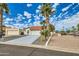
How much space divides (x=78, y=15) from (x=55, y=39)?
1539 millimetres

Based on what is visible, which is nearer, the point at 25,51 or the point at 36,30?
the point at 25,51

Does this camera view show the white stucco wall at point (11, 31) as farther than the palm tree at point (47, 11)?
Yes

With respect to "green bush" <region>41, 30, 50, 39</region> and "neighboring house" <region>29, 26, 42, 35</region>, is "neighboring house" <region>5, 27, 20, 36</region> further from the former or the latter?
"green bush" <region>41, 30, 50, 39</region>

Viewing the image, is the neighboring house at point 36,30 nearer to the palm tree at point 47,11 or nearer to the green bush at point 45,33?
the green bush at point 45,33

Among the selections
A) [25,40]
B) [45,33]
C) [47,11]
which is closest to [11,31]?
[25,40]

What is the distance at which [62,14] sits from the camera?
11.5m

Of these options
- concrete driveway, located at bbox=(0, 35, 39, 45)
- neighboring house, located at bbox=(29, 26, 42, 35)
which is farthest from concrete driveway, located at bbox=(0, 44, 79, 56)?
neighboring house, located at bbox=(29, 26, 42, 35)

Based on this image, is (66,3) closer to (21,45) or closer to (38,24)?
(38,24)

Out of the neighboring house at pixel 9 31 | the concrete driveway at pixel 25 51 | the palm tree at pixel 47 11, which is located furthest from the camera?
the neighboring house at pixel 9 31

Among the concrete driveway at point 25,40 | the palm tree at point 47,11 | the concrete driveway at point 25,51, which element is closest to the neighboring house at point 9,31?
the concrete driveway at point 25,40

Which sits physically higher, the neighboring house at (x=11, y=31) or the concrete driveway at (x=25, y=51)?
the neighboring house at (x=11, y=31)

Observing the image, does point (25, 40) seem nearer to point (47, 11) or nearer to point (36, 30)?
point (36, 30)

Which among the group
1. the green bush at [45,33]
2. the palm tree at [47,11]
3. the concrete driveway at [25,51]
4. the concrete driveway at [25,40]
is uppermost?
the palm tree at [47,11]

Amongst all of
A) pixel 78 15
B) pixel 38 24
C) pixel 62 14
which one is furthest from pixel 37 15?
pixel 78 15
